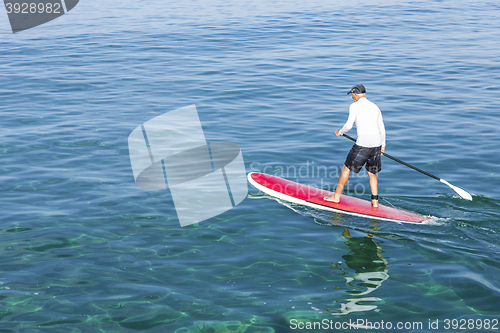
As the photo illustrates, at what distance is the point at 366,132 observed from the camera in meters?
8.49

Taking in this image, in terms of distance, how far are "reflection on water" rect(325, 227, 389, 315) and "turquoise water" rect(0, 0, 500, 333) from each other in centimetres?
3

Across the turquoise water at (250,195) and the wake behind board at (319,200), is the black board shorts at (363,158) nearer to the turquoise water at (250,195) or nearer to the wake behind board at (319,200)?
the wake behind board at (319,200)

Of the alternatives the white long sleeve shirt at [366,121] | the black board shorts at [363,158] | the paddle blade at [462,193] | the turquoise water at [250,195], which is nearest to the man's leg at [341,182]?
the black board shorts at [363,158]

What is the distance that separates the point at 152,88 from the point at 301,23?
13.8 meters

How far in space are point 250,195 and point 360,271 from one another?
3.27 m

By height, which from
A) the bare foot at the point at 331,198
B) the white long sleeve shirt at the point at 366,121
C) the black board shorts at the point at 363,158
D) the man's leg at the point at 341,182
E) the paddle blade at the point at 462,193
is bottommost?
the paddle blade at the point at 462,193

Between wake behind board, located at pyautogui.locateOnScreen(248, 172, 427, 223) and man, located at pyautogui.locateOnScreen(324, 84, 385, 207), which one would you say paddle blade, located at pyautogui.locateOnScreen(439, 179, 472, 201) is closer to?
wake behind board, located at pyautogui.locateOnScreen(248, 172, 427, 223)

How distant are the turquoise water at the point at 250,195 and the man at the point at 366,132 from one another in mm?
973

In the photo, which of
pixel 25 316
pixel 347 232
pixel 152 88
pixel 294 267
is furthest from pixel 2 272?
pixel 152 88

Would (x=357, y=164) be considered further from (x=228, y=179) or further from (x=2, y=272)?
(x=2, y=272)

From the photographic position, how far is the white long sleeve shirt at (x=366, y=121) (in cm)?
842

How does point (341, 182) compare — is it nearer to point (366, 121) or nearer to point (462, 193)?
point (366, 121)

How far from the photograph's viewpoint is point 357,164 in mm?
8711

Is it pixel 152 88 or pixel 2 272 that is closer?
pixel 2 272
